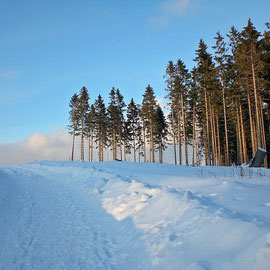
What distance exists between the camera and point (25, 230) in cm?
423

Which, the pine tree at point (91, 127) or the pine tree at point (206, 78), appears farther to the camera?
the pine tree at point (91, 127)

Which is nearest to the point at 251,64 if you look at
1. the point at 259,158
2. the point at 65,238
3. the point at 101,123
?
the point at 259,158

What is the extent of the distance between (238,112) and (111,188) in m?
19.0

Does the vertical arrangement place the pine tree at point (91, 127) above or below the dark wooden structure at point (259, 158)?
above

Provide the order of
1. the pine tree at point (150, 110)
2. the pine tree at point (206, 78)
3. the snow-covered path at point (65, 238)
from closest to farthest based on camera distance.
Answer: the snow-covered path at point (65, 238) < the pine tree at point (206, 78) < the pine tree at point (150, 110)

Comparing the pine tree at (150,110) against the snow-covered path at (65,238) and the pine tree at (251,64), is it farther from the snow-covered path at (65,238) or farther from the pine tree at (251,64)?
the snow-covered path at (65,238)

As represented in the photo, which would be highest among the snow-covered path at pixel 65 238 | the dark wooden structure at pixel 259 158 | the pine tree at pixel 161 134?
the pine tree at pixel 161 134

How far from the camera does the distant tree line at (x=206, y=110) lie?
17.3m

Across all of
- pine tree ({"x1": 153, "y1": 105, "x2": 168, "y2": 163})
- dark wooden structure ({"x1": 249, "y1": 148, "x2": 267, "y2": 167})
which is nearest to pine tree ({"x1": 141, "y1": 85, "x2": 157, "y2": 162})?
pine tree ({"x1": 153, "y1": 105, "x2": 168, "y2": 163})

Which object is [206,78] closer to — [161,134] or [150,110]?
[150,110]

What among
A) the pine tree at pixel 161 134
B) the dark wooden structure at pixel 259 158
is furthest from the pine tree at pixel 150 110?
the dark wooden structure at pixel 259 158

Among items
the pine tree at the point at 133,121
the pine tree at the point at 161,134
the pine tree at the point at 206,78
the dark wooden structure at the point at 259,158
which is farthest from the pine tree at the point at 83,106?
the dark wooden structure at the point at 259,158

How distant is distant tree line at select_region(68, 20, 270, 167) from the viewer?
1730cm

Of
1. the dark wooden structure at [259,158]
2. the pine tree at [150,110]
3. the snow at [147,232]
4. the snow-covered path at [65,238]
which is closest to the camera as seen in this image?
the snow at [147,232]
